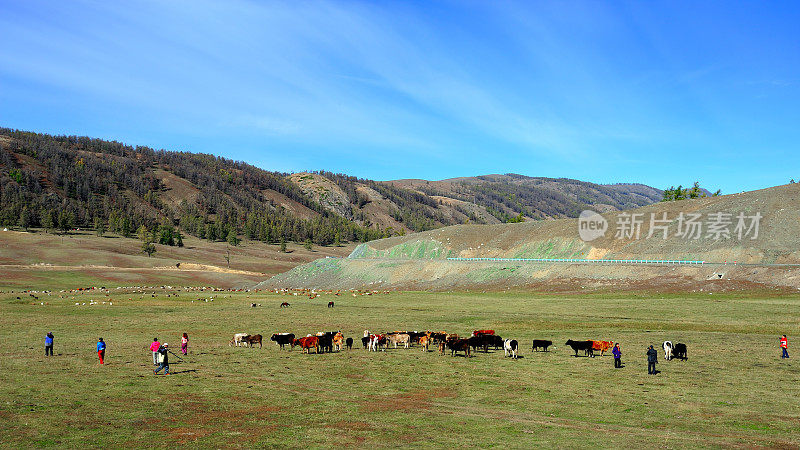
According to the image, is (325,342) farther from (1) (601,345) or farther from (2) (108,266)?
(2) (108,266)

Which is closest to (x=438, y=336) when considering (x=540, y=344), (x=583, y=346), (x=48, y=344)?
(x=540, y=344)

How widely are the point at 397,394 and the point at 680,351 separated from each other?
60.4 ft

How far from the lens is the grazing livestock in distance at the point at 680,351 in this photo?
31.4m

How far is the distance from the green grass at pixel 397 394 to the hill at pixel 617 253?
4393 cm

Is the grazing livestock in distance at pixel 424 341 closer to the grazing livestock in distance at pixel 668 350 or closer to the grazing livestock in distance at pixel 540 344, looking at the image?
the grazing livestock in distance at pixel 540 344

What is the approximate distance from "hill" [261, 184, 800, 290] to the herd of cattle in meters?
54.2

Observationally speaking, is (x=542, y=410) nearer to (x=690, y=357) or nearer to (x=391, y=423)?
(x=391, y=423)

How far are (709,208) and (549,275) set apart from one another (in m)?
46.2

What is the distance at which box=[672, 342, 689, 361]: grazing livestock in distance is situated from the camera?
31.4m

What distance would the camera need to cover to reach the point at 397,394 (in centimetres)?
2289

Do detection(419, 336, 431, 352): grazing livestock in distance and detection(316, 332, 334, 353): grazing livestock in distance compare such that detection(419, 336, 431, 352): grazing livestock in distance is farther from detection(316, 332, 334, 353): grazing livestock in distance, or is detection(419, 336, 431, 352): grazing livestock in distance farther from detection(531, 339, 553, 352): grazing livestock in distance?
detection(531, 339, 553, 352): grazing livestock in distance

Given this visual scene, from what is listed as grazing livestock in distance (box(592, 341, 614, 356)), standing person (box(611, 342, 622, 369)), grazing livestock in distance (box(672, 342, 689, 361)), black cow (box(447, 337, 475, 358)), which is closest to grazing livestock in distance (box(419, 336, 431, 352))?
black cow (box(447, 337, 475, 358))

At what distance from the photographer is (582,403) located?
69.8 feet

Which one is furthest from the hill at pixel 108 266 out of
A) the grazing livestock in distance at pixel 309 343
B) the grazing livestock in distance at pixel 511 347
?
the grazing livestock in distance at pixel 511 347
